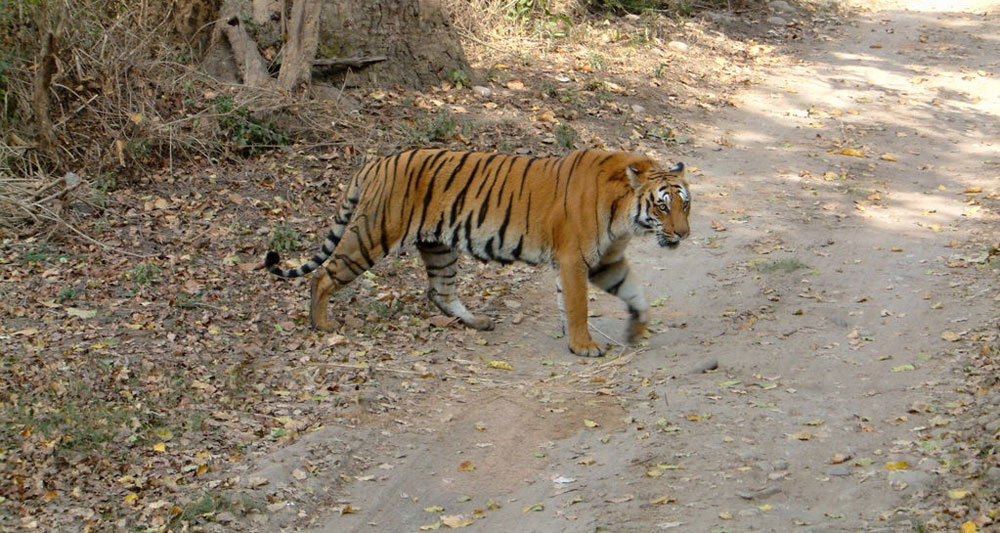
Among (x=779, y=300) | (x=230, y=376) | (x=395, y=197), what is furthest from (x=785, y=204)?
(x=230, y=376)

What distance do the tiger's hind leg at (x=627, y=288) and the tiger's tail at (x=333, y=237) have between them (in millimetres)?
1875

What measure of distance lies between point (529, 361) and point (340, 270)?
61.1 inches

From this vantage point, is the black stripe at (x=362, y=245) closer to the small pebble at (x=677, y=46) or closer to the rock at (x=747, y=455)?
the rock at (x=747, y=455)

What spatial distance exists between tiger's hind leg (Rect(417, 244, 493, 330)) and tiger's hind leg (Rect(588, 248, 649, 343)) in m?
1.00

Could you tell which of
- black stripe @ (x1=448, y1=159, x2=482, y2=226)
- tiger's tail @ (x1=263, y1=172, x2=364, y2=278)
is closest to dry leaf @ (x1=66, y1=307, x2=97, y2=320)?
tiger's tail @ (x1=263, y1=172, x2=364, y2=278)

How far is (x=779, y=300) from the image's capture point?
317 inches

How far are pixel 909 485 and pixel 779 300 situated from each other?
3052 millimetres

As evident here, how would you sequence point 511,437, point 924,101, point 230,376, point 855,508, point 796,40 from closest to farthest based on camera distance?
point 855,508, point 511,437, point 230,376, point 924,101, point 796,40

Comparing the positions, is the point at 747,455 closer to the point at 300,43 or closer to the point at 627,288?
the point at 627,288

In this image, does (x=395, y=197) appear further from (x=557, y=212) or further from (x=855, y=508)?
(x=855, y=508)

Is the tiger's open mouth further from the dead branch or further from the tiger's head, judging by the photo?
the dead branch

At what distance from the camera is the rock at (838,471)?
17.6ft

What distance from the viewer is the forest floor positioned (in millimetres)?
5348

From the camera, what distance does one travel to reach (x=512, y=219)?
768 cm
